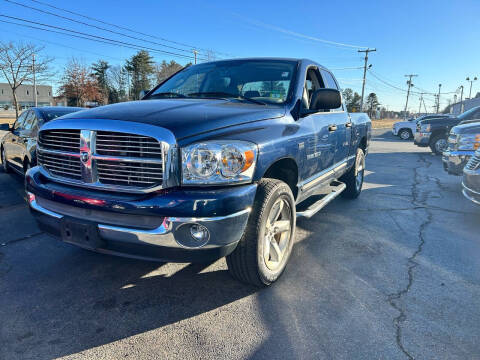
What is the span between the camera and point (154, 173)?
208cm

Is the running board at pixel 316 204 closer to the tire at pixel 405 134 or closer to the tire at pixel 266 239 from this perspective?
the tire at pixel 266 239

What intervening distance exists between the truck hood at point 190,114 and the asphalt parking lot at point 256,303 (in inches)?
51.2

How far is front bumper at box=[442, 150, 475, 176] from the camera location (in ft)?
21.3

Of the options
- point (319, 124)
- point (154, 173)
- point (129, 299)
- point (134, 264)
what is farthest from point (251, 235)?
point (319, 124)

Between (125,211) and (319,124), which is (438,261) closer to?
(319,124)

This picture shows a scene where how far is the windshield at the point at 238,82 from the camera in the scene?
3229 millimetres

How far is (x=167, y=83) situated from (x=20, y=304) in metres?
2.70

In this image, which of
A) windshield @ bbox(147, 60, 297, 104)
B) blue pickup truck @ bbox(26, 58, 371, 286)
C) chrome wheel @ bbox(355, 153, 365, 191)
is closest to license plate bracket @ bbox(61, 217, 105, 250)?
blue pickup truck @ bbox(26, 58, 371, 286)

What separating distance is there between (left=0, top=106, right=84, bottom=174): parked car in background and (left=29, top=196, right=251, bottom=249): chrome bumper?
3.72 metres

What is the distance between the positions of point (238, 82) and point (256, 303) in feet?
7.00

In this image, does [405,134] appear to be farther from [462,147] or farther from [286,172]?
[286,172]

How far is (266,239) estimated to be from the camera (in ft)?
8.75

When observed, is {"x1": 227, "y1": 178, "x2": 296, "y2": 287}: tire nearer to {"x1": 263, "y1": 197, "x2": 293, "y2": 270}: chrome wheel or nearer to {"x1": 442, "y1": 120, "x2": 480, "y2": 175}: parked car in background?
{"x1": 263, "y1": 197, "x2": 293, "y2": 270}: chrome wheel

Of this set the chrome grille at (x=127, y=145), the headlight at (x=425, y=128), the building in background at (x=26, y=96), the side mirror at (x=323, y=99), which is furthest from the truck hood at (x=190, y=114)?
the building in background at (x=26, y=96)
